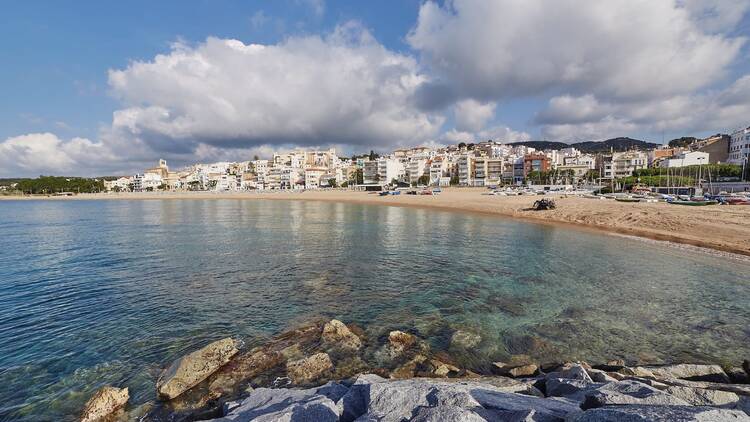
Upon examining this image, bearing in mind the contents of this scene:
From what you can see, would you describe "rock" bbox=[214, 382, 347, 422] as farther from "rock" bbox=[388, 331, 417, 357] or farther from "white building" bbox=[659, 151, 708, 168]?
"white building" bbox=[659, 151, 708, 168]

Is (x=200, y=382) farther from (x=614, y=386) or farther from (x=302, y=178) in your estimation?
(x=302, y=178)

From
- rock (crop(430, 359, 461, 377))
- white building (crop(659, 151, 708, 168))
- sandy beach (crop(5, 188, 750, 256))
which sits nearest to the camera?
rock (crop(430, 359, 461, 377))

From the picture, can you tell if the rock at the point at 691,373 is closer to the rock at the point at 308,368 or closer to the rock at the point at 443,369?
the rock at the point at 443,369

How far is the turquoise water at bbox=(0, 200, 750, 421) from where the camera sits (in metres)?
9.30

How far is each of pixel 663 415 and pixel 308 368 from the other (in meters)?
→ 7.11

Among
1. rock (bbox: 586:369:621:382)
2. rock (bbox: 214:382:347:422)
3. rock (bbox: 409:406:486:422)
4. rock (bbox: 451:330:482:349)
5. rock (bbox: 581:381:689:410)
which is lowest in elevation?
rock (bbox: 451:330:482:349)

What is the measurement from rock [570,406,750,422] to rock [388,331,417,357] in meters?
6.10

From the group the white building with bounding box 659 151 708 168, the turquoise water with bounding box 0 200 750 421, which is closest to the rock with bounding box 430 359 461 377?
the turquoise water with bounding box 0 200 750 421

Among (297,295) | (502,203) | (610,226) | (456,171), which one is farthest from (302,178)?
(297,295)

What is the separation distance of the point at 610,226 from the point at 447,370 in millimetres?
35908

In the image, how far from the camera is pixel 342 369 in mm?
8539

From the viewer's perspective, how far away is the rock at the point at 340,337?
967cm

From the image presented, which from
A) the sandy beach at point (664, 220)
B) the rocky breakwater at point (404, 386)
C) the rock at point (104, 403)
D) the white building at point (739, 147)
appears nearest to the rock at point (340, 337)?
the rocky breakwater at point (404, 386)

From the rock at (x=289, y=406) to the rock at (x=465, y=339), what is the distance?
4.56 meters
